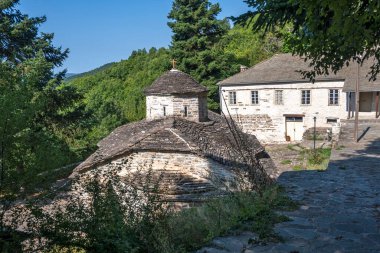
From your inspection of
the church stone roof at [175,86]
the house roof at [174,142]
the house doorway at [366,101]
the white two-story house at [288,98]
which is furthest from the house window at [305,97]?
the house roof at [174,142]

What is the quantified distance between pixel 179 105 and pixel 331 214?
530 inches

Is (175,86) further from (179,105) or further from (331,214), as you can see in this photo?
(331,214)

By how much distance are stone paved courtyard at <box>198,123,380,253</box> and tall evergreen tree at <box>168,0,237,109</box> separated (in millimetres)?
25907

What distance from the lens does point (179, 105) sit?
18.9 m

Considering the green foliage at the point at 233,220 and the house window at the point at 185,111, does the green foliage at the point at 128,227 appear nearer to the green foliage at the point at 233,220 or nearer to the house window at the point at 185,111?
the green foliage at the point at 233,220

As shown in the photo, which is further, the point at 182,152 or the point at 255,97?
the point at 255,97

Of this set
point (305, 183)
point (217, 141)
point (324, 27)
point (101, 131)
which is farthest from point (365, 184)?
point (101, 131)

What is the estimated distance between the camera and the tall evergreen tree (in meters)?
36.0

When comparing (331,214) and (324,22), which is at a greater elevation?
(324,22)

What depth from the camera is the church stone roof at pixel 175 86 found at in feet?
61.0

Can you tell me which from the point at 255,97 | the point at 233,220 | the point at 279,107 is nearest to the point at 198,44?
the point at 255,97

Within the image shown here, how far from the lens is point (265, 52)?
157 ft

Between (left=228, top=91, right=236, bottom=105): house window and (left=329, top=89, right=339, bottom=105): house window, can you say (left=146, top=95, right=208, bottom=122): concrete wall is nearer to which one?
(left=228, top=91, right=236, bottom=105): house window

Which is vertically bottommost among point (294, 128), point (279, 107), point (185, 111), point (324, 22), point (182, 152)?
point (294, 128)
